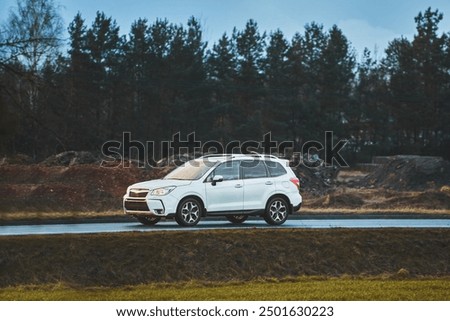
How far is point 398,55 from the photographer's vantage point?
68.5ft

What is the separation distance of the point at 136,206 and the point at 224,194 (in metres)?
1.75

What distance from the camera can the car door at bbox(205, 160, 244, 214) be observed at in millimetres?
17234

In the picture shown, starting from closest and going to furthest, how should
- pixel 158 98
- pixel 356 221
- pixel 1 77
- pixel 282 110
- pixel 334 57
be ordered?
1. pixel 1 77
2. pixel 356 221
3. pixel 158 98
4. pixel 334 57
5. pixel 282 110

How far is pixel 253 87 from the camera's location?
28422 mm

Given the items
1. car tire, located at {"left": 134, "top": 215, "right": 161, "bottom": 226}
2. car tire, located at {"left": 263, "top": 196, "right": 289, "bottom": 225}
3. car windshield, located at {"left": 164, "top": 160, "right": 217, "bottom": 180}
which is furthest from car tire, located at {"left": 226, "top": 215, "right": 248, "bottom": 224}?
A: car tire, located at {"left": 134, "top": 215, "right": 161, "bottom": 226}

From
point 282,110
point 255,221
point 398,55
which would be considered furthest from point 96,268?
point 282,110

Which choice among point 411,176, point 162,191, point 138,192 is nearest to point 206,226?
point 162,191

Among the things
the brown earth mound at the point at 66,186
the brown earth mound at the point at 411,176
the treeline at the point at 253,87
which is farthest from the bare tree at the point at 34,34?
the brown earth mound at the point at 411,176

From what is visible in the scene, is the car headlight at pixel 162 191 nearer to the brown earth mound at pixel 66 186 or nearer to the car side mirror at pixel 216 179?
the car side mirror at pixel 216 179

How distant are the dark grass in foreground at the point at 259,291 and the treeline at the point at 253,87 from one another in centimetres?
240

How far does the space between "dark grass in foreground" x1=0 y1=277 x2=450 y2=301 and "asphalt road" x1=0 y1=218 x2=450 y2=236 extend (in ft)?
9.48

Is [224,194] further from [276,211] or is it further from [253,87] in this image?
[253,87]

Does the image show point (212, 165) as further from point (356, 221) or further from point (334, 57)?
point (334, 57)
